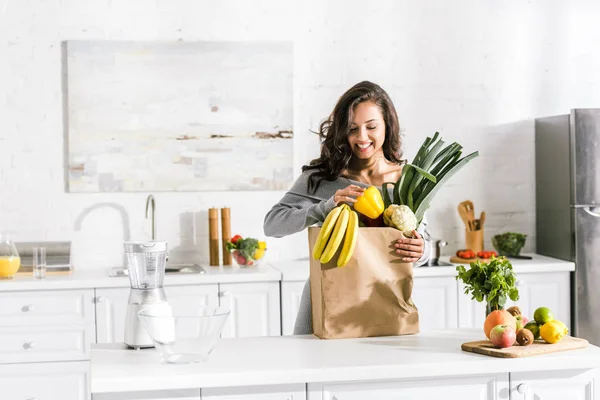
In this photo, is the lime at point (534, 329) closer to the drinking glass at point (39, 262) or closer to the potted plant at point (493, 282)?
the potted plant at point (493, 282)

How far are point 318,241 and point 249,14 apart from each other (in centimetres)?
257

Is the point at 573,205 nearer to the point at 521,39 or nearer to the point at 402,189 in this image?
the point at 521,39

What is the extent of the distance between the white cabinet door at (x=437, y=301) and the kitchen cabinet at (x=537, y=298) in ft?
0.19

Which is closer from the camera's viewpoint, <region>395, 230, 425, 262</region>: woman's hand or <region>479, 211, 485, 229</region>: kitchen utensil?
<region>395, 230, 425, 262</region>: woman's hand

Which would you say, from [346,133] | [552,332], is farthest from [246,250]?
[552,332]

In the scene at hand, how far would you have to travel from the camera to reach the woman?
2.96m

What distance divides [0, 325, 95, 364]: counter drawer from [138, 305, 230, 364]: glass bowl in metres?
1.94

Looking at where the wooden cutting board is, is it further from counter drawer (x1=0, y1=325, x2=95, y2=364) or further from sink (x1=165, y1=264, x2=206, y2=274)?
counter drawer (x1=0, y1=325, x2=95, y2=364)

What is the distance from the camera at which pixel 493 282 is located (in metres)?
2.47

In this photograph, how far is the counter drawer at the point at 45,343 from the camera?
4074 mm

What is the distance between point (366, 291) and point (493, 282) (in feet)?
1.25

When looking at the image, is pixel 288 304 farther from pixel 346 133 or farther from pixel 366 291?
pixel 366 291

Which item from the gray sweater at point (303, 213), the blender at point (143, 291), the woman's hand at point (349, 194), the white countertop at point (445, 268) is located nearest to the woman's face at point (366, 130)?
the gray sweater at point (303, 213)

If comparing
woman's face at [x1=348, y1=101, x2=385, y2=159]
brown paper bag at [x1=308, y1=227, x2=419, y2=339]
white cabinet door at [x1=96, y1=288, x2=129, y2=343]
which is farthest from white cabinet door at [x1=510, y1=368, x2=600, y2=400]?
white cabinet door at [x1=96, y1=288, x2=129, y2=343]
